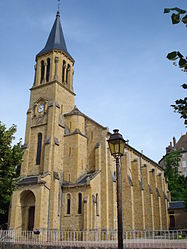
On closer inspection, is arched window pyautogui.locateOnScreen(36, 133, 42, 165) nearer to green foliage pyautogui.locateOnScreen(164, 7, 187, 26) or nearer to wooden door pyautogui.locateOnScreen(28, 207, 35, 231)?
wooden door pyautogui.locateOnScreen(28, 207, 35, 231)

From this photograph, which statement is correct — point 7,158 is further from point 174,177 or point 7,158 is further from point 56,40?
point 174,177

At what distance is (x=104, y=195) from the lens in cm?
2784

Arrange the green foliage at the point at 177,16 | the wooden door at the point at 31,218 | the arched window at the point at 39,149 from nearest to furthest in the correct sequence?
the green foliage at the point at 177,16 < the wooden door at the point at 31,218 < the arched window at the point at 39,149

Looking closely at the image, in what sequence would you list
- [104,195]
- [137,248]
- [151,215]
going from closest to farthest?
[137,248] → [104,195] → [151,215]

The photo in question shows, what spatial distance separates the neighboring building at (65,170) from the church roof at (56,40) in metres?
0.17

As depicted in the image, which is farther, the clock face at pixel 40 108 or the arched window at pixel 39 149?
the clock face at pixel 40 108

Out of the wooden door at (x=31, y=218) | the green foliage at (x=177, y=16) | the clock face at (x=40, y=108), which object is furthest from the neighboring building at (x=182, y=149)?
the green foliage at (x=177, y=16)

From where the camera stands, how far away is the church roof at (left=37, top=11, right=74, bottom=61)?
3634 cm

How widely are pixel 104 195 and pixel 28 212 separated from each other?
8.34 metres

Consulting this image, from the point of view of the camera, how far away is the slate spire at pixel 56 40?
36378 mm

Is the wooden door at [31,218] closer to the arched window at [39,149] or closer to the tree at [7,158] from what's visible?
the arched window at [39,149]

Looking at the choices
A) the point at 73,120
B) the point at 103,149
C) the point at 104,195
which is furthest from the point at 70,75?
the point at 104,195

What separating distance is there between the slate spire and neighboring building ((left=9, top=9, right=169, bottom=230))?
177 mm

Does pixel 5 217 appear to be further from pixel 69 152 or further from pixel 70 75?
pixel 70 75
